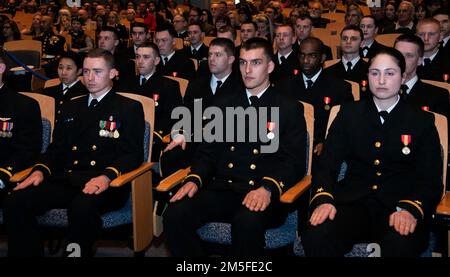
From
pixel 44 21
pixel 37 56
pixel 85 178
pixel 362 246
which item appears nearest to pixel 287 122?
pixel 362 246

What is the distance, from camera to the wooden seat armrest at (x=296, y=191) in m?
2.65

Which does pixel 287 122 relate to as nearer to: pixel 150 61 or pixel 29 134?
pixel 29 134

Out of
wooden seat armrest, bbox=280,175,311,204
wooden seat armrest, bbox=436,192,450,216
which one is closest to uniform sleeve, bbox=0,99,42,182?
wooden seat armrest, bbox=280,175,311,204

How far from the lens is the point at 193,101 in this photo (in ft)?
14.2

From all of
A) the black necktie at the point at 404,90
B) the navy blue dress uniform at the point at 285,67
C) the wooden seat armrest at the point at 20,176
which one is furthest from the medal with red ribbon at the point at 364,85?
the wooden seat armrest at the point at 20,176

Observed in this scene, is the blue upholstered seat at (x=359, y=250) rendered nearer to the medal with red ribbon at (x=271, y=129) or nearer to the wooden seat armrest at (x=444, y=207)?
the wooden seat armrest at (x=444, y=207)

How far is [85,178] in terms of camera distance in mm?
3217

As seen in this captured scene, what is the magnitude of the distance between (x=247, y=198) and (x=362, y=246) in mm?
590

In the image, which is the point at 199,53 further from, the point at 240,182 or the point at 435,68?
the point at 240,182

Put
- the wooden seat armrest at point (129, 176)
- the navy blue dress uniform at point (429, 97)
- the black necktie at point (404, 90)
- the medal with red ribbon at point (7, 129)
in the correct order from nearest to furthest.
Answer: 1. the wooden seat armrest at point (129, 176)
2. the medal with red ribbon at point (7, 129)
3. the navy blue dress uniform at point (429, 97)
4. the black necktie at point (404, 90)

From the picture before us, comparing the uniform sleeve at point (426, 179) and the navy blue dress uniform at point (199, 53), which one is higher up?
the navy blue dress uniform at point (199, 53)

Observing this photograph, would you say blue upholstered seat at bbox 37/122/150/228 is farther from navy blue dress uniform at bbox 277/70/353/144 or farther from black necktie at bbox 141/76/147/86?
black necktie at bbox 141/76/147/86

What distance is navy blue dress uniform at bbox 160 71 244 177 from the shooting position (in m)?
3.89

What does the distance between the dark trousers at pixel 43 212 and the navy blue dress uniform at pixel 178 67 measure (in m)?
2.79
